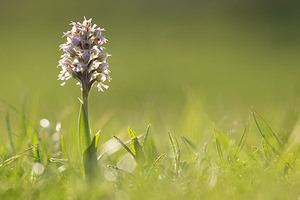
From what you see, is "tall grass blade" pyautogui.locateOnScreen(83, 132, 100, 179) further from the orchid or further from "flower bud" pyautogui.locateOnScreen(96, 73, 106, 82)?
"flower bud" pyautogui.locateOnScreen(96, 73, 106, 82)

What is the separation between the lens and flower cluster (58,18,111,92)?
9.40 ft

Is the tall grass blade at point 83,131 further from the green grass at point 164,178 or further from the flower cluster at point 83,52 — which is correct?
the flower cluster at point 83,52

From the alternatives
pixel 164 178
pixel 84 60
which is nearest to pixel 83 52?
pixel 84 60

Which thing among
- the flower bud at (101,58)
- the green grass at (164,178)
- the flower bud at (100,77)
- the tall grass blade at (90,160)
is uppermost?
the flower bud at (101,58)

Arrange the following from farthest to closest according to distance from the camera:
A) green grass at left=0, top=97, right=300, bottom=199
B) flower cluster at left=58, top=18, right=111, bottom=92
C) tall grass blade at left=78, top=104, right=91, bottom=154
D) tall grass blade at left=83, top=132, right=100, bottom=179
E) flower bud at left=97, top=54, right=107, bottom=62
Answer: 1. flower bud at left=97, top=54, right=107, bottom=62
2. flower cluster at left=58, top=18, right=111, bottom=92
3. tall grass blade at left=78, top=104, right=91, bottom=154
4. tall grass blade at left=83, top=132, right=100, bottom=179
5. green grass at left=0, top=97, right=300, bottom=199

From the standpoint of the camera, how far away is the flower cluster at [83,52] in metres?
2.87

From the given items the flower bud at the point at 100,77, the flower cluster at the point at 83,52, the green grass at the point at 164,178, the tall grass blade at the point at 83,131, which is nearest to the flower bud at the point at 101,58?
the flower cluster at the point at 83,52

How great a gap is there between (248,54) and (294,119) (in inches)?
507

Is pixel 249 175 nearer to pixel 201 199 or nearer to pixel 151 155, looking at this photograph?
pixel 201 199

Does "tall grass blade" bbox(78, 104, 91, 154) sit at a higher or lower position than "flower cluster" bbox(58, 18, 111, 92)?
lower

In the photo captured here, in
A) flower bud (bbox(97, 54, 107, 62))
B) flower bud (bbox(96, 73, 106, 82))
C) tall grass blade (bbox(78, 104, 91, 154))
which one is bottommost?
tall grass blade (bbox(78, 104, 91, 154))

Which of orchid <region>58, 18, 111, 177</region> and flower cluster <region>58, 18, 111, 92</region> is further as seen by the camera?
flower cluster <region>58, 18, 111, 92</region>

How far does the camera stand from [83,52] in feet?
9.36

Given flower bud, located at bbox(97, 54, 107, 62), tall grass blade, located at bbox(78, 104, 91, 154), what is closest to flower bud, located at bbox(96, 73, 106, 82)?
flower bud, located at bbox(97, 54, 107, 62)
